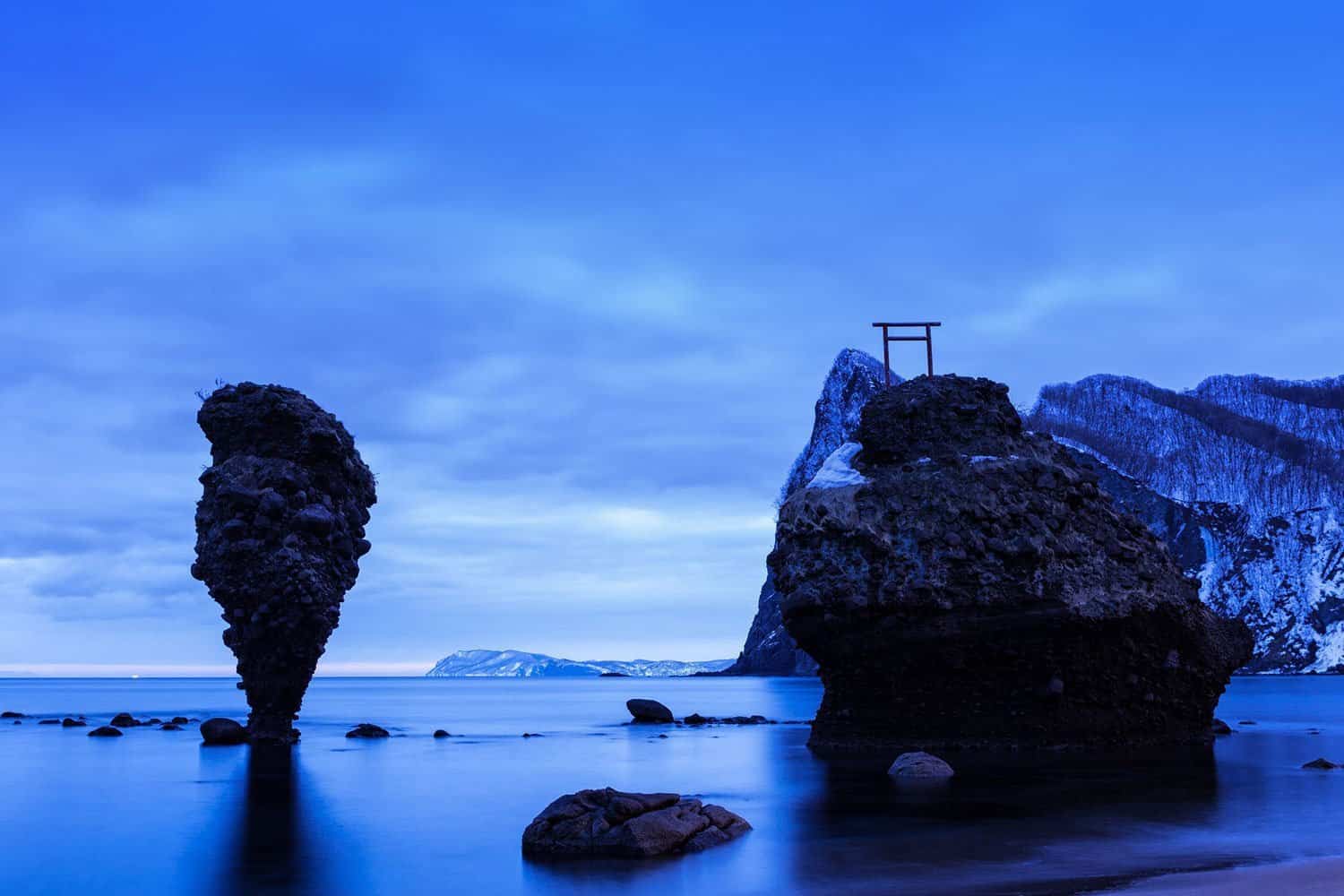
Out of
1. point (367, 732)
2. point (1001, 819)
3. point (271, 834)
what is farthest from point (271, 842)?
point (367, 732)

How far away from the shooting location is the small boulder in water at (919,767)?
28844 millimetres

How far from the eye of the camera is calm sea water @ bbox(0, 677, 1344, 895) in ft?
57.4

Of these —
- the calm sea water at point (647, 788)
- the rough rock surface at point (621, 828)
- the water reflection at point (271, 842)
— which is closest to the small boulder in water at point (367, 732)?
the calm sea water at point (647, 788)

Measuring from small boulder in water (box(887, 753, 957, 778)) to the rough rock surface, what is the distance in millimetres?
9717

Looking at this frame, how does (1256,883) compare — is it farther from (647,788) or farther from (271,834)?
(647,788)

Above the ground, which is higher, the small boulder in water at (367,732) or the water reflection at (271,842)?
the small boulder in water at (367,732)

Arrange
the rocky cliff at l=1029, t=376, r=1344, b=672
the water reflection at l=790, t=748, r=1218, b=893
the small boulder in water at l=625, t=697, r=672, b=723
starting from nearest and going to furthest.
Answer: the water reflection at l=790, t=748, r=1218, b=893 < the small boulder in water at l=625, t=697, r=672, b=723 < the rocky cliff at l=1029, t=376, r=1344, b=672

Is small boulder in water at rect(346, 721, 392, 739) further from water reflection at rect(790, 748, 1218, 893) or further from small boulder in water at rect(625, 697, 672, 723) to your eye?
water reflection at rect(790, 748, 1218, 893)

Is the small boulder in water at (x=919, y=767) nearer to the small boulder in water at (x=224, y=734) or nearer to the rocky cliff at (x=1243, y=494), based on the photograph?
the small boulder in water at (x=224, y=734)

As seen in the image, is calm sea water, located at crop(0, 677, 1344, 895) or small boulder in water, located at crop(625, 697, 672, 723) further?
small boulder in water, located at crop(625, 697, 672, 723)

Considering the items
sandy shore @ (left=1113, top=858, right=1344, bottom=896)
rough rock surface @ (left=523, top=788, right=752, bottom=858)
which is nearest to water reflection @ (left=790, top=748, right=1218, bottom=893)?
sandy shore @ (left=1113, top=858, right=1344, bottom=896)

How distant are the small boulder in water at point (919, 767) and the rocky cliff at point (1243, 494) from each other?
137 meters

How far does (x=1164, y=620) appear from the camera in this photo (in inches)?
1298

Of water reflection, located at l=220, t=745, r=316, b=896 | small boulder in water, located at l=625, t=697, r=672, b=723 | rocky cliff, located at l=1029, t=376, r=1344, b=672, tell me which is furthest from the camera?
rocky cliff, located at l=1029, t=376, r=1344, b=672
